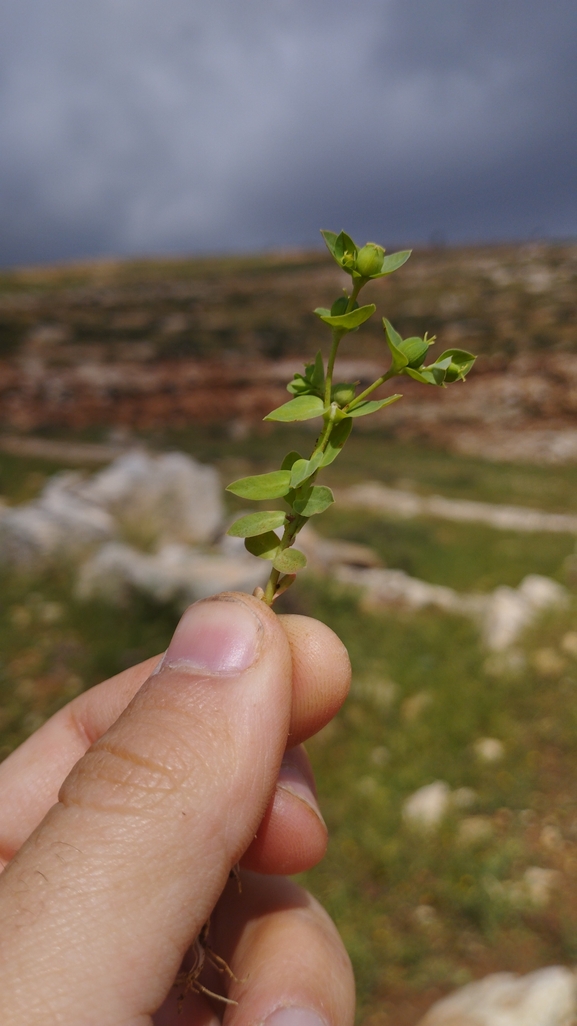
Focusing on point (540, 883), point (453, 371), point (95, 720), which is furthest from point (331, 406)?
point (540, 883)

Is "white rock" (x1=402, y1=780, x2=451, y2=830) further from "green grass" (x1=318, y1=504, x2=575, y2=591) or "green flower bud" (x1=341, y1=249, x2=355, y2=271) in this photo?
"green grass" (x1=318, y1=504, x2=575, y2=591)

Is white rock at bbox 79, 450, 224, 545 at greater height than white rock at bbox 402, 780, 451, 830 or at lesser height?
greater

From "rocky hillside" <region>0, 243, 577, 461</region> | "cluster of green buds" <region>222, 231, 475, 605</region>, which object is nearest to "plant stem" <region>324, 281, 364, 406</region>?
"cluster of green buds" <region>222, 231, 475, 605</region>

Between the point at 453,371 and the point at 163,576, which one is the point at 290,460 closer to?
the point at 453,371

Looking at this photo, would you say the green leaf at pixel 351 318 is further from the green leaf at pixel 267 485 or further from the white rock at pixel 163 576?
the white rock at pixel 163 576

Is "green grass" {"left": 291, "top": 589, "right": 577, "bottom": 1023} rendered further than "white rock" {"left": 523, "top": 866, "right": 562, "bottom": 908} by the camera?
No
